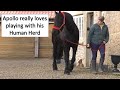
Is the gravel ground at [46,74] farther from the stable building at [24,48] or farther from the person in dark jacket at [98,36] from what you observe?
the stable building at [24,48]

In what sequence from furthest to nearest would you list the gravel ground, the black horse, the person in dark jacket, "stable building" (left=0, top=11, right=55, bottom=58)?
"stable building" (left=0, top=11, right=55, bottom=58) < the person in dark jacket < the black horse < the gravel ground

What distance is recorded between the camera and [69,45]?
14.1m

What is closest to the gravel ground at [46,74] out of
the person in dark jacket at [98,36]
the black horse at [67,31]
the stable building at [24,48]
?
the black horse at [67,31]

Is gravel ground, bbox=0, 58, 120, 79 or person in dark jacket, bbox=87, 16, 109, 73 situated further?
person in dark jacket, bbox=87, 16, 109, 73

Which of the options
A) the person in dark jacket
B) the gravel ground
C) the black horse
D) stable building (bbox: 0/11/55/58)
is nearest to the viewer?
the gravel ground

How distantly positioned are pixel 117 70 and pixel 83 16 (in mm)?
3841

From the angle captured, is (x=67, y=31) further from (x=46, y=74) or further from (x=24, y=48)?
(x=24, y=48)

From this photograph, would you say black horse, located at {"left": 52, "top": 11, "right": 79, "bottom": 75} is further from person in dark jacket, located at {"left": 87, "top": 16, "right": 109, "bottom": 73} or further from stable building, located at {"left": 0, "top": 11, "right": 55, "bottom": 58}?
stable building, located at {"left": 0, "top": 11, "right": 55, "bottom": 58}

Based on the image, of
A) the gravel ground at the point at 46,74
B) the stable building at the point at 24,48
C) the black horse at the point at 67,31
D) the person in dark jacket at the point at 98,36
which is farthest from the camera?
the stable building at the point at 24,48

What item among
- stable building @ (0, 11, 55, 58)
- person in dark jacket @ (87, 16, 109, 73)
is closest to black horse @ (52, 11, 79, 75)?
person in dark jacket @ (87, 16, 109, 73)

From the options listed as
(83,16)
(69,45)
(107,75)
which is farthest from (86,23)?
(107,75)

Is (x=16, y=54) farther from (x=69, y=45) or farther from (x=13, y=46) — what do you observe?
(x=69, y=45)

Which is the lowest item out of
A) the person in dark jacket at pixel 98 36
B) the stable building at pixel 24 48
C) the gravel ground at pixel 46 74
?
the gravel ground at pixel 46 74
